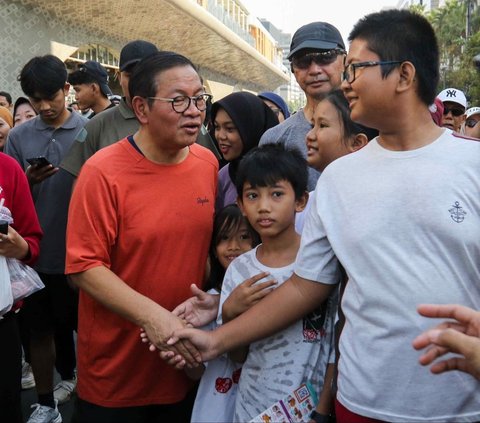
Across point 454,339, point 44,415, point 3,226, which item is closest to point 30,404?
point 44,415

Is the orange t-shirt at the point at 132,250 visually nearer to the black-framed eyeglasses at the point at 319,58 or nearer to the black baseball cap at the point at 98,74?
the black-framed eyeglasses at the point at 319,58

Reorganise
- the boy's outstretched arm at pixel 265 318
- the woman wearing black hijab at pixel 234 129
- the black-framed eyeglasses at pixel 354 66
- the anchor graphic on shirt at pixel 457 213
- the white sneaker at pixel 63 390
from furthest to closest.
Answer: the white sneaker at pixel 63 390 → the woman wearing black hijab at pixel 234 129 → the boy's outstretched arm at pixel 265 318 → the black-framed eyeglasses at pixel 354 66 → the anchor graphic on shirt at pixel 457 213

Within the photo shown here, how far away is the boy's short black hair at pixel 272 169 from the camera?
2.45m

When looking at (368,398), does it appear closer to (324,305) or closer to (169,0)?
(324,305)

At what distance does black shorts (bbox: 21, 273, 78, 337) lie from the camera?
406 cm

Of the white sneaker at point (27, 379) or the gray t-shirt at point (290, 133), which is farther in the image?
the white sneaker at point (27, 379)

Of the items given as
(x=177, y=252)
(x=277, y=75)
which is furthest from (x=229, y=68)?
(x=177, y=252)

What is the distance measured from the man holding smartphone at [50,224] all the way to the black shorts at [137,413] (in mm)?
1405

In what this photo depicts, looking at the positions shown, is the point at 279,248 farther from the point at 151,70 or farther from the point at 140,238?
the point at 151,70

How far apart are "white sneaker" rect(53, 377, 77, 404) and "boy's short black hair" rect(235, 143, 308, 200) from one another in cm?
254

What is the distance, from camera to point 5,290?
9.03 feet

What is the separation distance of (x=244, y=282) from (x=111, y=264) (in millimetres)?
619

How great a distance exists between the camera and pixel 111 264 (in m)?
2.56

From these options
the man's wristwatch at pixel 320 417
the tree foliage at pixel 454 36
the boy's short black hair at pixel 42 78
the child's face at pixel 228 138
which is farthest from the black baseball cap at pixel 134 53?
the tree foliage at pixel 454 36
